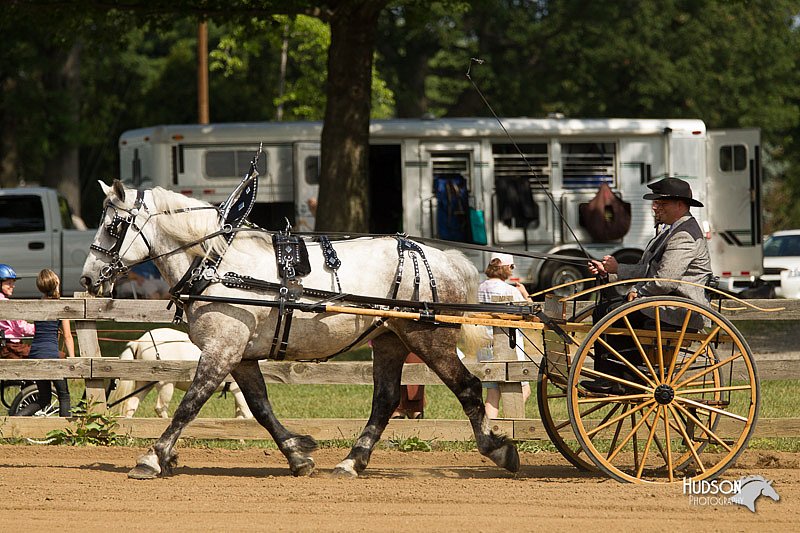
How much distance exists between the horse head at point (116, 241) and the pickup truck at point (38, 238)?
12413mm

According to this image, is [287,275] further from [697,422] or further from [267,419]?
[697,422]

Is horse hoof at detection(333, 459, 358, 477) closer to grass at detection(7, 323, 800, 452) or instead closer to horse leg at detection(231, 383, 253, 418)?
grass at detection(7, 323, 800, 452)

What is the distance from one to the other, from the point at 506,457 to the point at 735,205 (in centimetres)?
1328

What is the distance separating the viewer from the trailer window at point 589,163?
780 inches

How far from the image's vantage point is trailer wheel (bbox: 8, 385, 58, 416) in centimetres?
1043

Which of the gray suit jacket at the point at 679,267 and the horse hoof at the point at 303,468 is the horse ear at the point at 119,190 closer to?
the horse hoof at the point at 303,468

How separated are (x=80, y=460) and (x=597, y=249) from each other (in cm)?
1231

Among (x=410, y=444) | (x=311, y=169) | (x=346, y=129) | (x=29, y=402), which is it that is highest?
(x=346, y=129)

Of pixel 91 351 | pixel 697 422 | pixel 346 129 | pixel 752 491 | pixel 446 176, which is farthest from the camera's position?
pixel 446 176

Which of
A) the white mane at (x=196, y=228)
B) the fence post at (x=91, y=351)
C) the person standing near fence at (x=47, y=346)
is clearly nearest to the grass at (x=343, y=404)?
the fence post at (x=91, y=351)

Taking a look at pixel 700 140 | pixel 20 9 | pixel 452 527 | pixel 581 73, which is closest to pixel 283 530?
pixel 452 527

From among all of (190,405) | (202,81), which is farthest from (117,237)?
(202,81)

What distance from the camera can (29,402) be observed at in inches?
416

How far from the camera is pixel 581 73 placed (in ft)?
115
